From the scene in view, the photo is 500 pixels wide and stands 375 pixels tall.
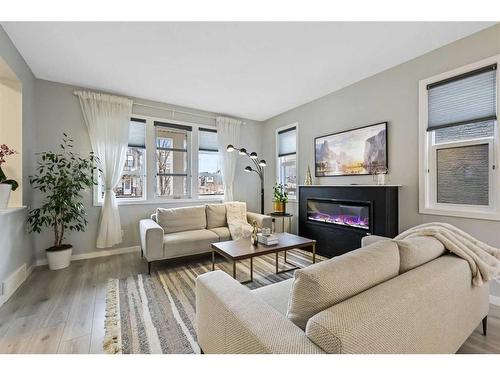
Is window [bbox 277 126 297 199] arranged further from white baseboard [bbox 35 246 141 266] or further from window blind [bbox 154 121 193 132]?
white baseboard [bbox 35 246 141 266]

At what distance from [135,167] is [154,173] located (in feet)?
1.03

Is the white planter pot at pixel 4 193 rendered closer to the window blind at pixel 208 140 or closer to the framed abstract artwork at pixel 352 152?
the window blind at pixel 208 140

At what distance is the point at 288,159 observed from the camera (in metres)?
4.53

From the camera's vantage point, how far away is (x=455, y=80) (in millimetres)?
2309

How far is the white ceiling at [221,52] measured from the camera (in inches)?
82.2

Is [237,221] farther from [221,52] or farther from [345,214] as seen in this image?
[221,52]

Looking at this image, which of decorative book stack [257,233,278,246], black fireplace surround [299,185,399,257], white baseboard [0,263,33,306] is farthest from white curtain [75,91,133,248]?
black fireplace surround [299,185,399,257]

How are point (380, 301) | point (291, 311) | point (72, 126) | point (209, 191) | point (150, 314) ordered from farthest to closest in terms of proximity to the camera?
point (209, 191) → point (72, 126) → point (150, 314) → point (291, 311) → point (380, 301)

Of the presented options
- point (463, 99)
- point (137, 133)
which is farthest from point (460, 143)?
point (137, 133)

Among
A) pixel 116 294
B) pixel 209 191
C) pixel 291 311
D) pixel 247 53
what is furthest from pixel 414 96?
pixel 116 294

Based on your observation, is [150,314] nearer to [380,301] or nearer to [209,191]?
[380,301]

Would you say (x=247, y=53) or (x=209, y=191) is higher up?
(x=247, y=53)

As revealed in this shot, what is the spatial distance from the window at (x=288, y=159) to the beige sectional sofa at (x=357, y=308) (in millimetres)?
3081
